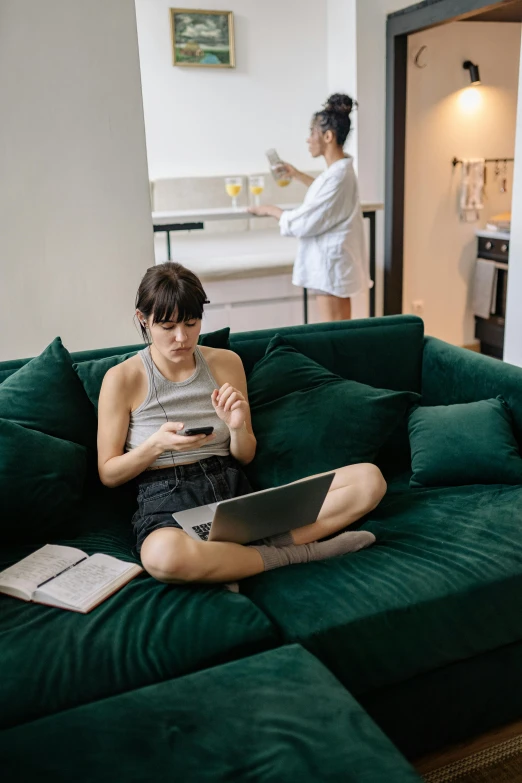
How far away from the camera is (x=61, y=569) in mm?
1691

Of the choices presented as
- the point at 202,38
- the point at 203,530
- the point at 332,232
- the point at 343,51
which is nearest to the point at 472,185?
the point at 343,51

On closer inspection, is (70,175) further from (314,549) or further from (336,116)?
(314,549)

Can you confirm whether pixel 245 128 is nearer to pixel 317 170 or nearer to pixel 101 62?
pixel 317 170

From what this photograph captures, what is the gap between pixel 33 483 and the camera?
1.84m

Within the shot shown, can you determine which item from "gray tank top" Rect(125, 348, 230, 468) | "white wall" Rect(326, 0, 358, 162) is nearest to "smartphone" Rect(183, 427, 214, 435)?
"gray tank top" Rect(125, 348, 230, 468)

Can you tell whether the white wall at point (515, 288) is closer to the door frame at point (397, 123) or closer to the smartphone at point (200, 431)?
the door frame at point (397, 123)

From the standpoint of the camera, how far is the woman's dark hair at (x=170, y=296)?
1899 millimetres

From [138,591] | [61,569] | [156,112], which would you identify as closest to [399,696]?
[138,591]

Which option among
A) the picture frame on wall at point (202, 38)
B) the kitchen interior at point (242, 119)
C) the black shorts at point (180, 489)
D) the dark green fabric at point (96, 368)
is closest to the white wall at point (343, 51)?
the kitchen interior at point (242, 119)

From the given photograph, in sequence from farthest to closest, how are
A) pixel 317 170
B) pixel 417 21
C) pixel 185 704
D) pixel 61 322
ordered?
1. pixel 317 170
2. pixel 417 21
3. pixel 61 322
4. pixel 185 704

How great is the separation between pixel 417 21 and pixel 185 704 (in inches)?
167

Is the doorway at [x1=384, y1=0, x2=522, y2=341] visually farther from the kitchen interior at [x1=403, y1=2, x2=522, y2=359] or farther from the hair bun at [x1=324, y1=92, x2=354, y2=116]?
the hair bun at [x1=324, y1=92, x2=354, y2=116]

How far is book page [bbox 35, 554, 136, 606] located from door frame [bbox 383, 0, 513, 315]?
12.1ft

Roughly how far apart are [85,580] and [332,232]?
8.59 feet
